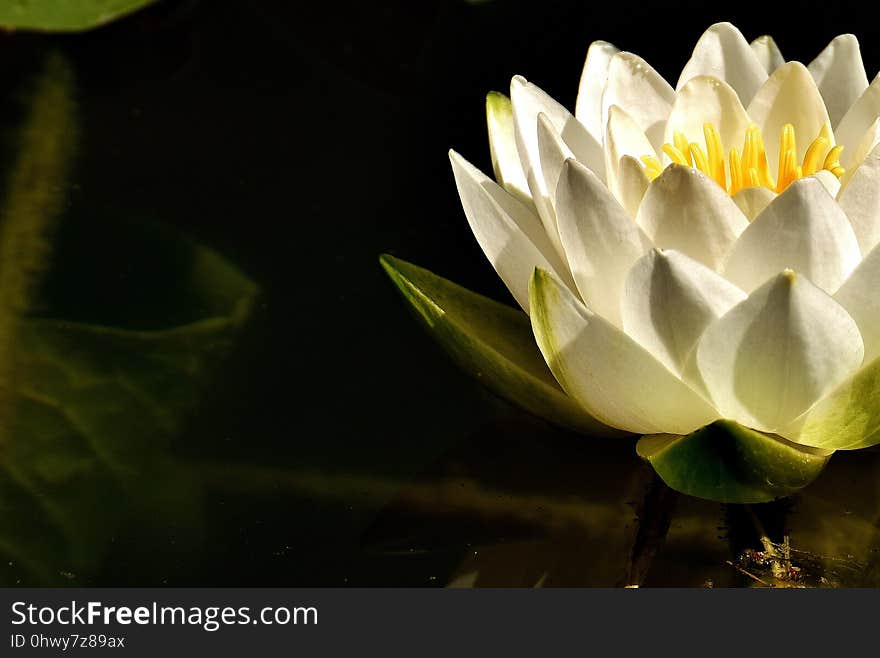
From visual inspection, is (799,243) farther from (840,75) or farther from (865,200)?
(840,75)

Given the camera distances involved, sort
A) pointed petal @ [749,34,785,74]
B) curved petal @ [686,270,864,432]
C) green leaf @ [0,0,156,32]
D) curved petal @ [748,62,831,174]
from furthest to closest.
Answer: green leaf @ [0,0,156,32] → pointed petal @ [749,34,785,74] → curved petal @ [748,62,831,174] → curved petal @ [686,270,864,432]

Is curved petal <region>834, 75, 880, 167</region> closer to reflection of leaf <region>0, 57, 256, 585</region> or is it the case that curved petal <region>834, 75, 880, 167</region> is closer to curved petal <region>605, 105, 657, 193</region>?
curved petal <region>605, 105, 657, 193</region>

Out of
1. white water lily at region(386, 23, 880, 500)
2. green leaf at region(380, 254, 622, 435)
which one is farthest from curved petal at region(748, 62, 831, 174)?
green leaf at region(380, 254, 622, 435)

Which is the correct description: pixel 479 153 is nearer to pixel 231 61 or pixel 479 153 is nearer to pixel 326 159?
pixel 326 159

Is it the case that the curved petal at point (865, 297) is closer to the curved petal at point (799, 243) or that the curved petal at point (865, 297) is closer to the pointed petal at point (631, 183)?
the curved petal at point (799, 243)

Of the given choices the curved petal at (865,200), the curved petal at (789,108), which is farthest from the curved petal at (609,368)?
the curved petal at (789,108)

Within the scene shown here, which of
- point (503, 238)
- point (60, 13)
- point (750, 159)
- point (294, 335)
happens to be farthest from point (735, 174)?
point (60, 13)

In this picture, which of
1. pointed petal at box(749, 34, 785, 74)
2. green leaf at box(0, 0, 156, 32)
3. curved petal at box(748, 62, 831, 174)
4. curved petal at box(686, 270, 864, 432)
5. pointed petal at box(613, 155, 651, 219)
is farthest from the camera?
green leaf at box(0, 0, 156, 32)
